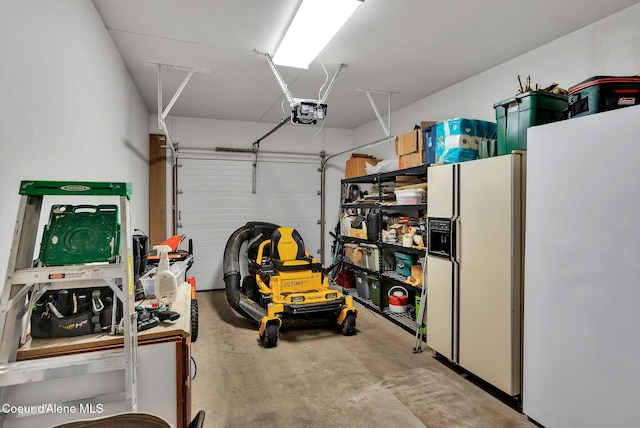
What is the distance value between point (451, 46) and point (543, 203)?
1.78 meters

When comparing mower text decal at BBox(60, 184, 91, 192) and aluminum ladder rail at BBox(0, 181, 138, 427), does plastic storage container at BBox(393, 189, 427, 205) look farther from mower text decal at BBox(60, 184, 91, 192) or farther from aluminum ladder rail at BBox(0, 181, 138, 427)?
mower text decal at BBox(60, 184, 91, 192)

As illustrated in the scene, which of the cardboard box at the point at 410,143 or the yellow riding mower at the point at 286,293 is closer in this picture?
the yellow riding mower at the point at 286,293

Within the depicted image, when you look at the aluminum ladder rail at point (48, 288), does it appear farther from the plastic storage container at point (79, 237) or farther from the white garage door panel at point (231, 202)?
the white garage door panel at point (231, 202)

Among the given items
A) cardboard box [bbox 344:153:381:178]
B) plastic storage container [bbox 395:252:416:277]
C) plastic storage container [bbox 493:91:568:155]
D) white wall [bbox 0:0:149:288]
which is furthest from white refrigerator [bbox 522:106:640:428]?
cardboard box [bbox 344:153:381:178]

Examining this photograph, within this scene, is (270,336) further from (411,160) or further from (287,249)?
(411,160)

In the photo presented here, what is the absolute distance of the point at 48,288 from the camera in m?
1.41

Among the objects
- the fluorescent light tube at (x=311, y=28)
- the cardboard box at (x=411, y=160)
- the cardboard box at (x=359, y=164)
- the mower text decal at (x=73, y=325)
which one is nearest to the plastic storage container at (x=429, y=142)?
the cardboard box at (x=411, y=160)

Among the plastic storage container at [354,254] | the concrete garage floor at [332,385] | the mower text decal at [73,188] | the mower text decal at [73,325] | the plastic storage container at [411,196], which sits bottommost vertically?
the concrete garage floor at [332,385]

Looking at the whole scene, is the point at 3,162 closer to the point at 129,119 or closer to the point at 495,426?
the point at 129,119

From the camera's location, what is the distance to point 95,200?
89.1 inches

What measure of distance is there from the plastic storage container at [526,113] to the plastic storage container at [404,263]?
6.22 feet

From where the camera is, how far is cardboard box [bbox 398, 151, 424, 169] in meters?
3.82

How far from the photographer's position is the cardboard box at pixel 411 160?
3818mm

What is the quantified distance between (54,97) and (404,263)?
147 inches
